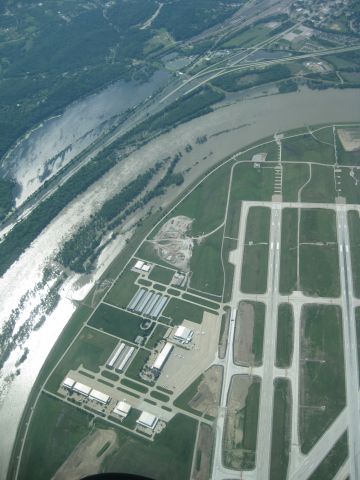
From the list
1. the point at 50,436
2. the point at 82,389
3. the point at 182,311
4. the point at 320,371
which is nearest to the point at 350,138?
the point at 182,311

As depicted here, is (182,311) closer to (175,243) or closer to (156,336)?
(156,336)

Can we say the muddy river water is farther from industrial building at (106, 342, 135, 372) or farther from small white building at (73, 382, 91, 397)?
industrial building at (106, 342, 135, 372)

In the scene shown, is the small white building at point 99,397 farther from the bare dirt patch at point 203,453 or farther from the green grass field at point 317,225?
the green grass field at point 317,225

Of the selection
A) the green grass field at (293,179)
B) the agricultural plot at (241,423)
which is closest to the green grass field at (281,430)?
the agricultural plot at (241,423)

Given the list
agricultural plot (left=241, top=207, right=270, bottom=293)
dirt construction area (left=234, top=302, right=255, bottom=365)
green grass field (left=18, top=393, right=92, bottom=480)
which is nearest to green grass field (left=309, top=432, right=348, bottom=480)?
dirt construction area (left=234, top=302, right=255, bottom=365)

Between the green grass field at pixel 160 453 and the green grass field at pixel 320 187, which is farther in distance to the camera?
the green grass field at pixel 320 187

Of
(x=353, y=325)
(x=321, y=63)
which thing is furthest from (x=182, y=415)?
(x=321, y=63)
